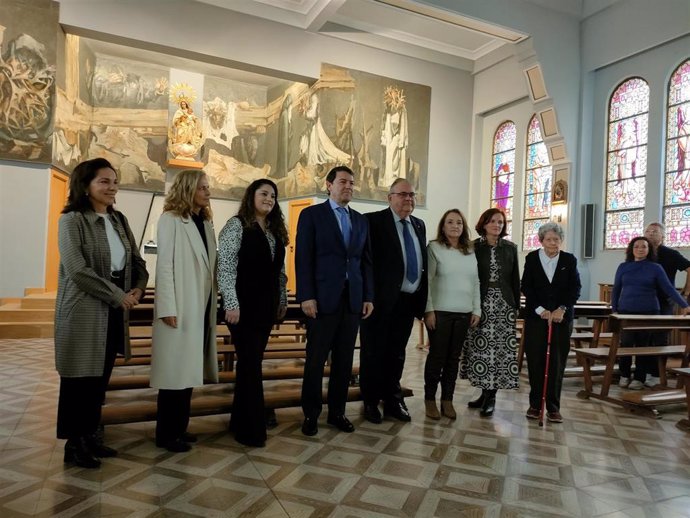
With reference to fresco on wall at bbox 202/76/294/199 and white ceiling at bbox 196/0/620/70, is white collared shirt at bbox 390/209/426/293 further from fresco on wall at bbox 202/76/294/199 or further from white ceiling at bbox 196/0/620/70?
fresco on wall at bbox 202/76/294/199

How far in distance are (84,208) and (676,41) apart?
424 inches

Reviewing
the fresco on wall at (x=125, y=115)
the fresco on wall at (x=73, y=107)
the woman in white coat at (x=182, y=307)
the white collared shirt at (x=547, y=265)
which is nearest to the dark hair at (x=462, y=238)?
the white collared shirt at (x=547, y=265)

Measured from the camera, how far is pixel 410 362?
6383 millimetres

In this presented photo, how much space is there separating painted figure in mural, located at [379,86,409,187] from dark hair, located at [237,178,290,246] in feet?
33.1

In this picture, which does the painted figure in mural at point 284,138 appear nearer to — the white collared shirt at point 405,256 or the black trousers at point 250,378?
the white collared shirt at point 405,256

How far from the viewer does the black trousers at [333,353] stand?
11.2ft

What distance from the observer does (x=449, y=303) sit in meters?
3.88

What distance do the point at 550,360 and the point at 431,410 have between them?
3.27 feet

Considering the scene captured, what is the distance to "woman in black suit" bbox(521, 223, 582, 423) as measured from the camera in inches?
160

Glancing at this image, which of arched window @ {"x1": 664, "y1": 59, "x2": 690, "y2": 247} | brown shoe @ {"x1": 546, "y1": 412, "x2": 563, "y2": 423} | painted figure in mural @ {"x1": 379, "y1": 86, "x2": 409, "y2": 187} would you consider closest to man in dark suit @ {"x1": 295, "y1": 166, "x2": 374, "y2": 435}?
brown shoe @ {"x1": 546, "y1": 412, "x2": 563, "y2": 423}

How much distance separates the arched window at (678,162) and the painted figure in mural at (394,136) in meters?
5.58

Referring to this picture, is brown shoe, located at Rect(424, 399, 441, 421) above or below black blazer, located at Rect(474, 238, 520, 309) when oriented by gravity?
below

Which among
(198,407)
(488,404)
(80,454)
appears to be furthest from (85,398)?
(488,404)

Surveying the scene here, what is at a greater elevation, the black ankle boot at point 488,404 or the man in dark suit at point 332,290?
the man in dark suit at point 332,290
